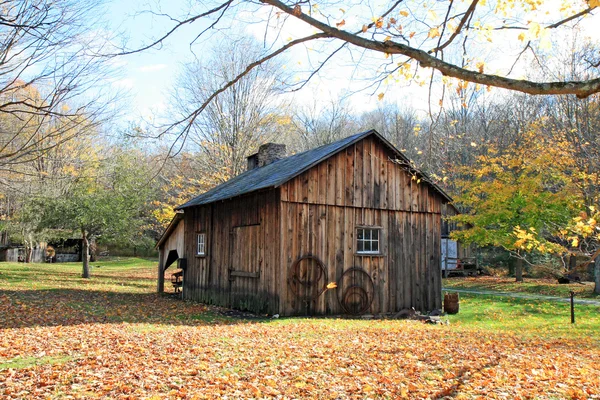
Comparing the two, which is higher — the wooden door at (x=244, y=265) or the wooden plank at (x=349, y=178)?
the wooden plank at (x=349, y=178)

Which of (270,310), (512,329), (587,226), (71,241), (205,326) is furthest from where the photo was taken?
(71,241)

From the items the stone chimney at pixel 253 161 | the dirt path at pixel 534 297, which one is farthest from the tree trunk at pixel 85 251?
the dirt path at pixel 534 297

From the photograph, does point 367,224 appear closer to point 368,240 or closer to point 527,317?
point 368,240

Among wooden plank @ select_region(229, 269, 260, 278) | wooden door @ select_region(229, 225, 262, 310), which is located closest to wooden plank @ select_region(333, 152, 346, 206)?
wooden door @ select_region(229, 225, 262, 310)

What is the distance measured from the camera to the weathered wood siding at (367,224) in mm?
13578

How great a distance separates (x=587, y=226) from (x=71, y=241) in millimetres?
49124

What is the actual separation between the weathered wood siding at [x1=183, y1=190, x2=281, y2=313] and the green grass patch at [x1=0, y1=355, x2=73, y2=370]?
Result: 6397mm

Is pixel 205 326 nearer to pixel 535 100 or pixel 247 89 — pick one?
pixel 247 89

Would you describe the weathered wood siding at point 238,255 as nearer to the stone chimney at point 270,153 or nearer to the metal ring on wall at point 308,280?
the metal ring on wall at point 308,280

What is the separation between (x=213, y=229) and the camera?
17.1 m

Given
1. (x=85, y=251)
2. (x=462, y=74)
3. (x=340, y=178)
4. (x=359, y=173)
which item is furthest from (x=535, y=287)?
(x=85, y=251)

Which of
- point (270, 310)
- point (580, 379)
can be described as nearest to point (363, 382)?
point (580, 379)

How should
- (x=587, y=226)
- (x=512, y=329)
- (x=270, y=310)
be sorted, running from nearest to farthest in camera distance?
1. (x=587, y=226)
2. (x=512, y=329)
3. (x=270, y=310)

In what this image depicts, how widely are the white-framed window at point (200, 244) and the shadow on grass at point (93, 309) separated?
Answer: 1881mm
